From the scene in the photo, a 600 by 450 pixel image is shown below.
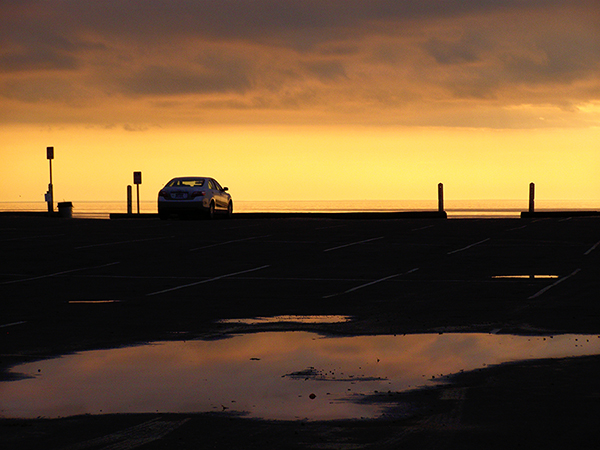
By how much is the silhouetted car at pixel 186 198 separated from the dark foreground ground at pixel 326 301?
410cm

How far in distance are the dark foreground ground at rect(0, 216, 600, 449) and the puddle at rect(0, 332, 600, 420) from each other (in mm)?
373

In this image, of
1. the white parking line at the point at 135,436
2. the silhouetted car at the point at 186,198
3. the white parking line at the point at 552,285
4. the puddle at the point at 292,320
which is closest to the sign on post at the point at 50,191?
the silhouetted car at the point at 186,198

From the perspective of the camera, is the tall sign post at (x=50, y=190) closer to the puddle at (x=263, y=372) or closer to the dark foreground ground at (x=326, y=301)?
the dark foreground ground at (x=326, y=301)

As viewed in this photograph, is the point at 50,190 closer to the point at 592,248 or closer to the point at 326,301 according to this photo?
the point at 592,248

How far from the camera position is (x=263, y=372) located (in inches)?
380

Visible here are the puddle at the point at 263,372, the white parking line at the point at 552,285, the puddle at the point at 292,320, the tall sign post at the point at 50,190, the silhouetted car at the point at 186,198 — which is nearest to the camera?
the puddle at the point at 263,372

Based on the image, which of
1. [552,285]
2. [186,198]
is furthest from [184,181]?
[552,285]

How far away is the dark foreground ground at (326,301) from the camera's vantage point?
23.4 ft

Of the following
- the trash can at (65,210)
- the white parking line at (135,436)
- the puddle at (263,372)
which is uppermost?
the trash can at (65,210)

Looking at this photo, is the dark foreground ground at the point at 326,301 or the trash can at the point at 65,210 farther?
the trash can at the point at 65,210

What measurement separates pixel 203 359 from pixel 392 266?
13.2 m

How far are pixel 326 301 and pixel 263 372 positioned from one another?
6.95 m

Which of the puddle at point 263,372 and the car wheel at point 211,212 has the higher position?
the car wheel at point 211,212

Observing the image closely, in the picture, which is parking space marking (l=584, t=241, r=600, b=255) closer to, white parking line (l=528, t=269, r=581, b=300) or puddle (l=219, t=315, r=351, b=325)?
white parking line (l=528, t=269, r=581, b=300)
